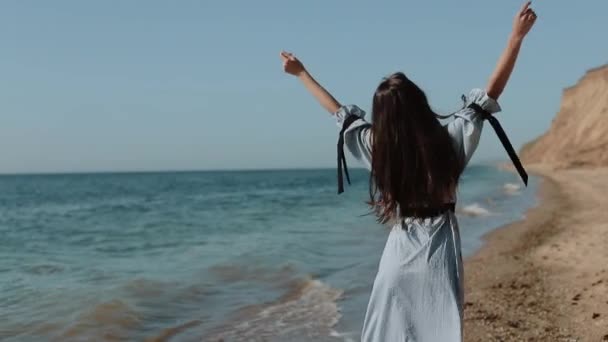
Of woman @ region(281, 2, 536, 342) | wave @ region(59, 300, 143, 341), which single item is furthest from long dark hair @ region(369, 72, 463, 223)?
wave @ region(59, 300, 143, 341)

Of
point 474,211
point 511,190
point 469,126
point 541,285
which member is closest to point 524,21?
point 469,126

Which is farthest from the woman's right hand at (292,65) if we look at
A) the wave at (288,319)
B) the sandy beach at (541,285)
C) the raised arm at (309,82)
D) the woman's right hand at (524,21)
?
the wave at (288,319)

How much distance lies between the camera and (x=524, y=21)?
250cm

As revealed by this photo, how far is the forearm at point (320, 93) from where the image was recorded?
2738 millimetres

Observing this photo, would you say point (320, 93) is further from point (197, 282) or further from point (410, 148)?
point (197, 282)

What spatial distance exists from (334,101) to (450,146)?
566 millimetres

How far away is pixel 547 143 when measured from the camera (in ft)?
242

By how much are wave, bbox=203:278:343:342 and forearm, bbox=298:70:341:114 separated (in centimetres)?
458

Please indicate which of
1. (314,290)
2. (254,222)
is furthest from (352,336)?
(254,222)

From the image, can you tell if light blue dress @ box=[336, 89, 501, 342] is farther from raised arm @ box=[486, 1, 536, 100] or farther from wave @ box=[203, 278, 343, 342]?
wave @ box=[203, 278, 343, 342]

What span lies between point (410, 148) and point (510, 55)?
0.53 m

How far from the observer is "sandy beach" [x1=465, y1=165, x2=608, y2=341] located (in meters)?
6.32

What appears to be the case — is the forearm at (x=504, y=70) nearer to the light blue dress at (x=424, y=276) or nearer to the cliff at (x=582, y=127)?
the light blue dress at (x=424, y=276)

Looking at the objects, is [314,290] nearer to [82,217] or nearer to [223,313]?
[223,313]
